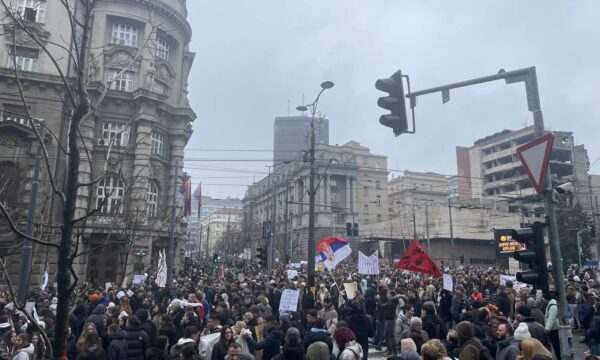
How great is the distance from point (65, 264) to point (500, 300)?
12.8 meters

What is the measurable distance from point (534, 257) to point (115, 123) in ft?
113

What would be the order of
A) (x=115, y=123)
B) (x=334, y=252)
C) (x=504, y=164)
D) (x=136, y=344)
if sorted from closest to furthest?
1. (x=136, y=344)
2. (x=334, y=252)
3. (x=115, y=123)
4. (x=504, y=164)

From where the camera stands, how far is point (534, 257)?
21.4ft

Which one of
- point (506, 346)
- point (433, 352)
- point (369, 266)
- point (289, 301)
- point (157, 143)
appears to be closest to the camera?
point (433, 352)

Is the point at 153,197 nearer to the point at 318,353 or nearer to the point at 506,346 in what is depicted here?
the point at 318,353

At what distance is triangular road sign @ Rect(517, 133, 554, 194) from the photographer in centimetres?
632

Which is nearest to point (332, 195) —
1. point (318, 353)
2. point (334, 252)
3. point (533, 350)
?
point (334, 252)

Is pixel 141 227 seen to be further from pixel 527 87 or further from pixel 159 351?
pixel 527 87

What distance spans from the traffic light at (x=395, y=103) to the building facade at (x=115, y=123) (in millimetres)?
20465

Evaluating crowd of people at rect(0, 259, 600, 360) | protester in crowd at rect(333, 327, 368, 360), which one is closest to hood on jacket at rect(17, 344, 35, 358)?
crowd of people at rect(0, 259, 600, 360)

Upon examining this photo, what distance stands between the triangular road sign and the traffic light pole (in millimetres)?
298

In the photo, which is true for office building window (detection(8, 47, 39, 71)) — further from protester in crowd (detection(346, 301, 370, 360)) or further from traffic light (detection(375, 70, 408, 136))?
traffic light (detection(375, 70, 408, 136))

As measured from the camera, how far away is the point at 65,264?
4.09 meters

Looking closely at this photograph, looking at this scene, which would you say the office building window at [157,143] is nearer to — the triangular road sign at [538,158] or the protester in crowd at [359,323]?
the protester in crowd at [359,323]
